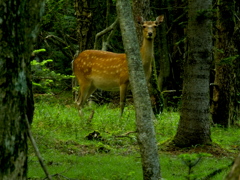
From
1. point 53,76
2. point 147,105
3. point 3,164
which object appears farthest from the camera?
point 53,76

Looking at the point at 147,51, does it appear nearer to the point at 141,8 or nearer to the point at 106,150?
the point at 141,8

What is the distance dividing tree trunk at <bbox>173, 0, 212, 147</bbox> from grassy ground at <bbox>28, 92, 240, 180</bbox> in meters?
0.32

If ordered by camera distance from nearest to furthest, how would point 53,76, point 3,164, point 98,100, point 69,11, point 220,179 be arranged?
point 3,164
point 220,179
point 53,76
point 98,100
point 69,11

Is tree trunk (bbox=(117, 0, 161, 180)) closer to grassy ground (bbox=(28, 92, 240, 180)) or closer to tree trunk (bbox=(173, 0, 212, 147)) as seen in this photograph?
grassy ground (bbox=(28, 92, 240, 180))

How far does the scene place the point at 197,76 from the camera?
8.58m

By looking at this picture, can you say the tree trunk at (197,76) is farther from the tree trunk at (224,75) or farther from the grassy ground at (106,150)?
the tree trunk at (224,75)

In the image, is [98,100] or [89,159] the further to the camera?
[98,100]

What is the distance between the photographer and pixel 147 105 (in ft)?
17.7

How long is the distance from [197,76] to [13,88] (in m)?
5.38

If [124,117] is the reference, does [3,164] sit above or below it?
above

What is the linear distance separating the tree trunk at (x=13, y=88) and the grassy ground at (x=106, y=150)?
5.32 feet

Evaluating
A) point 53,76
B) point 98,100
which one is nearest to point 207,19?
point 53,76

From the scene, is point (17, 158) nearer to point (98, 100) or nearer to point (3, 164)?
point (3, 164)

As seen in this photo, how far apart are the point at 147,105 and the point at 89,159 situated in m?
2.46
